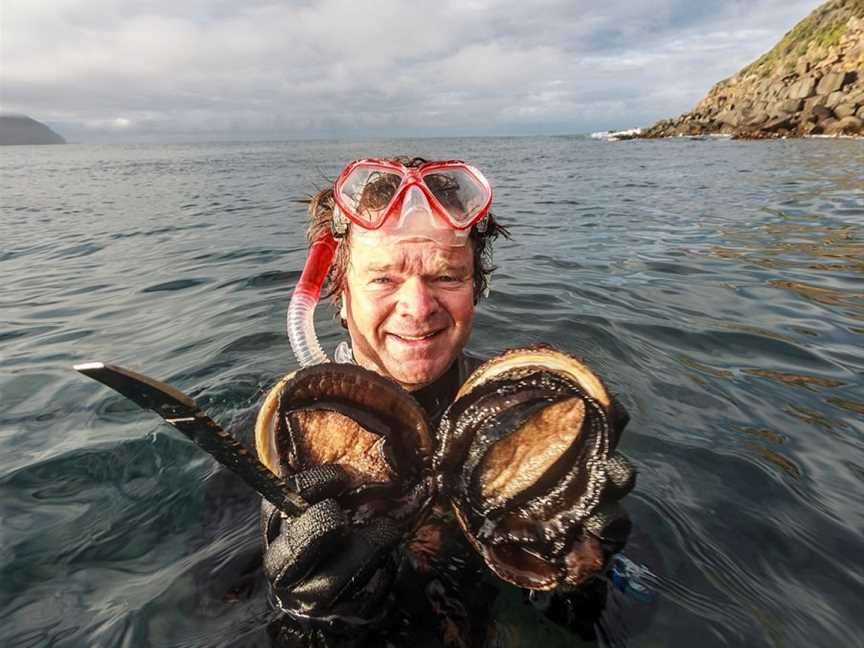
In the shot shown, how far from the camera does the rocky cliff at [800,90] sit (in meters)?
42.9

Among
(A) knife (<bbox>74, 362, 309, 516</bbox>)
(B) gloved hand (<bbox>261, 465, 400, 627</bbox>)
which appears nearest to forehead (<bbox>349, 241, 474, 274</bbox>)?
(B) gloved hand (<bbox>261, 465, 400, 627</bbox>)

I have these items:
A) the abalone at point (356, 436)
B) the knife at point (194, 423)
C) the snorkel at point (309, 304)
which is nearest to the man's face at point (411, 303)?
the snorkel at point (309, 304)

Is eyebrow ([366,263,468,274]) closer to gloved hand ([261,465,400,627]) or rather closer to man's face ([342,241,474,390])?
man's face ([342,241,474,390])

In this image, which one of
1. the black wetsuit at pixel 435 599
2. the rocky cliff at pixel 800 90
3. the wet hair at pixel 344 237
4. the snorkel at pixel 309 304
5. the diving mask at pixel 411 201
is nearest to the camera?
the black wetsuit at pixel 435 599

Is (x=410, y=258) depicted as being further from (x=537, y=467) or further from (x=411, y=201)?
(x=537, y=467)

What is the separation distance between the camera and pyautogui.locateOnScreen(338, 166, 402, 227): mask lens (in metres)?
2.87

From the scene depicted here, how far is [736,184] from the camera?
1881cm

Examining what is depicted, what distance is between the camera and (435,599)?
7.65ft

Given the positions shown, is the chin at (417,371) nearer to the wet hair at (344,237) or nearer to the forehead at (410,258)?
the forehead at (410,258)

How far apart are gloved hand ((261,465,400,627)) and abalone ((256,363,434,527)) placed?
93 millimetres

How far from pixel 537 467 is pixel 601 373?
3.81 metres

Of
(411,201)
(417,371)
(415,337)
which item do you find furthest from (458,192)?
(417,371)

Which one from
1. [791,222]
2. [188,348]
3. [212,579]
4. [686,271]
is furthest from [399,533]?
[791,222]

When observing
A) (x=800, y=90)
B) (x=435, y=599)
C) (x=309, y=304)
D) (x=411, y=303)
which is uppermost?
(x=800, y=90)
